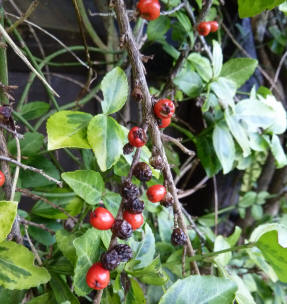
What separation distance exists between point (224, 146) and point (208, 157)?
0.07 m

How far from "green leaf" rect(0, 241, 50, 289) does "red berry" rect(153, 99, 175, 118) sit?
226mm

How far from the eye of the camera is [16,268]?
368 millimetres

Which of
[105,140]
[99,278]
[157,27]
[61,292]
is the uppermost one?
[157,27]

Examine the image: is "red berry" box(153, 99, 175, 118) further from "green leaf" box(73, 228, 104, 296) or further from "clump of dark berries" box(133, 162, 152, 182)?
"green leaf" box(73, 228, 104, 296)

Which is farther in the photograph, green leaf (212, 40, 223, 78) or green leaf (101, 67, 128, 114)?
green leaf (212, 40, 223, 78)

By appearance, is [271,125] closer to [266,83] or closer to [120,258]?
[266,83]

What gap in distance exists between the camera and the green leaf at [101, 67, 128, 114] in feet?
1.34

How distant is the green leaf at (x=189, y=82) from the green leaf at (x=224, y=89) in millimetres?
37

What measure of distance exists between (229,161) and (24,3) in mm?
563

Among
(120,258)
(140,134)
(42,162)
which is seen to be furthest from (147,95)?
(42,162)

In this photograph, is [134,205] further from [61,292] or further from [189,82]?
[189,82]

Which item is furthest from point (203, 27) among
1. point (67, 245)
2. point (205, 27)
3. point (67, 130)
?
point (67, 245)

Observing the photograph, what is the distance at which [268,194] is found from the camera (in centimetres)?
113

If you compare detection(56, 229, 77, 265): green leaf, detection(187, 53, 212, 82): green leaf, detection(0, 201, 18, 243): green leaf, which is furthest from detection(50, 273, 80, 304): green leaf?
detection(187, 53, 212, 82): green leaf
